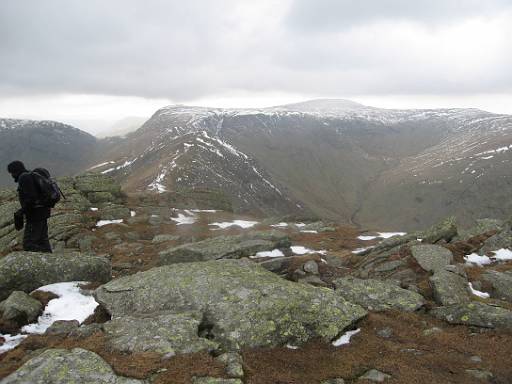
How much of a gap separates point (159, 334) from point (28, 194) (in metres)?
11.8

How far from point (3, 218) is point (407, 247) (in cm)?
4068

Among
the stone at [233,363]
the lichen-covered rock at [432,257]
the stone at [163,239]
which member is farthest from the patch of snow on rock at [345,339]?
the stone at [163,239]

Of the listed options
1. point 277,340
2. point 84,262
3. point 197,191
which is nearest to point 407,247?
Answer: point 277,340

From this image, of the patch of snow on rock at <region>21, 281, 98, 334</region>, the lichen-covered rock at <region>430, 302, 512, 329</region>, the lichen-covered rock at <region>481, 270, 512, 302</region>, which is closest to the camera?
the lichen-covered rock at <region>430, 302, 512, 329</region>

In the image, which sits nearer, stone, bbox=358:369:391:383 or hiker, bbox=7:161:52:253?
stone, bbox=358:369:391:383

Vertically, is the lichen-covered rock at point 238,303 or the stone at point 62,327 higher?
the lichen-covered rock at point 238,303

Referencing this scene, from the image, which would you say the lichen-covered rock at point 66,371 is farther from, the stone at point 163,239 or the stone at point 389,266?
the stone at point 163,239

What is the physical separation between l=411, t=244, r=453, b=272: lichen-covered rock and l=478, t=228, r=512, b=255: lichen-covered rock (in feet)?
12.9

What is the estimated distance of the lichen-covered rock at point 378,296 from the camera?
53.8 ft

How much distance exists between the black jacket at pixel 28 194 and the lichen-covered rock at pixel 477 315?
19.1 m

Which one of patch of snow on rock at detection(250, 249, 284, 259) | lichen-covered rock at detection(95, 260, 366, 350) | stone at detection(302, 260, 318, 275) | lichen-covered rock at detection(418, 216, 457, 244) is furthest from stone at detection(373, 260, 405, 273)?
→ lichen-covered rock at detection(95, 260, 366, 350)

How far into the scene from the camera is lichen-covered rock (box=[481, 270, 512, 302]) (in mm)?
18609

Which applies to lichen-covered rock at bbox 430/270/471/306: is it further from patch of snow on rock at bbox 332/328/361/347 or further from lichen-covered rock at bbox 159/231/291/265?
lichen-covered rock at bbox 159/231/291/265

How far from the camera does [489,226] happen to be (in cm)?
3288
